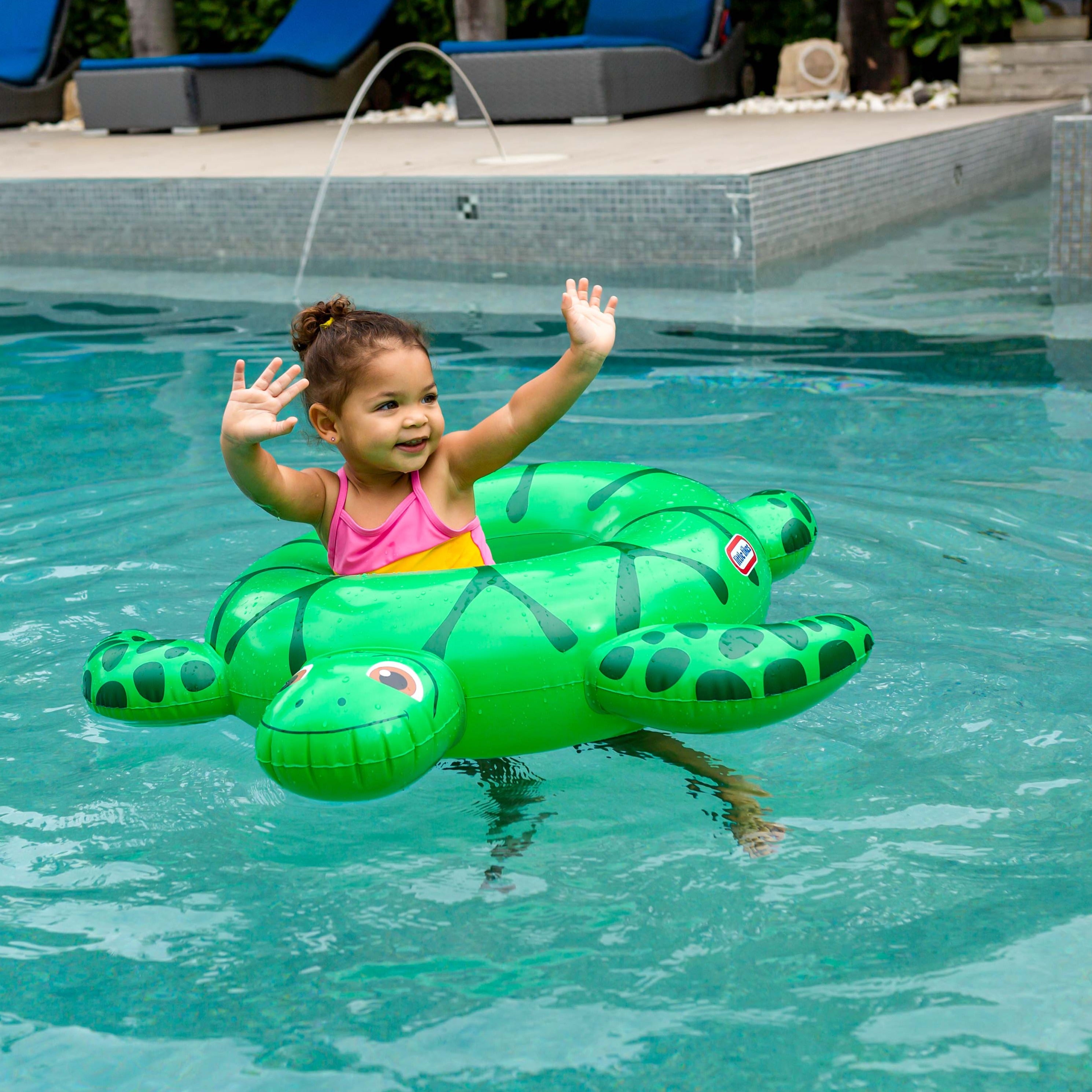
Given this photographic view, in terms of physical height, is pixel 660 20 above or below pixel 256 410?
above

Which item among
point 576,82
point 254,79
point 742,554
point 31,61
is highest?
point 31,61

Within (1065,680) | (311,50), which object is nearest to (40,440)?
(1065,680)

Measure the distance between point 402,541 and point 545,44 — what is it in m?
9.82

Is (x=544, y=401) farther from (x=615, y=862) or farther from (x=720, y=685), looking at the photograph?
(x=615, y=862)

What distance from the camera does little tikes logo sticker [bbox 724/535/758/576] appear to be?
283 centimetres

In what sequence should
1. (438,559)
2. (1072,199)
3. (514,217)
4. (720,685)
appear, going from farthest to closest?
(514,217) < (1072,199) < (438,559) < (720,685)

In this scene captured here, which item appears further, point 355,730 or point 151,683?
point 151,683

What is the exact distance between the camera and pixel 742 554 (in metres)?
2.86

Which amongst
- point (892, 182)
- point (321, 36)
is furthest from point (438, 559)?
point (321, 36)

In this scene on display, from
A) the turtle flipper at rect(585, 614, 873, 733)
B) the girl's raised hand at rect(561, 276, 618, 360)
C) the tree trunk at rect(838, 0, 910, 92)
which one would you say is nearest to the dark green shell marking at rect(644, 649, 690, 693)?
the turtle flipper at rect(585, 614, 873, 733)

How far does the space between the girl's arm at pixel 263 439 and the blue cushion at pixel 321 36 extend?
11410 mm

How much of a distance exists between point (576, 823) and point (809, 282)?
5366 mm

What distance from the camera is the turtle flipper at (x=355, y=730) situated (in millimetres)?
2299

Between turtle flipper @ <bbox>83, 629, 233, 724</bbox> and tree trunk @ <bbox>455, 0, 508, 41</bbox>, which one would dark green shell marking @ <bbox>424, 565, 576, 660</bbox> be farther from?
tree trunk @ <bbox>455, 0, 508, 41</bbox>
